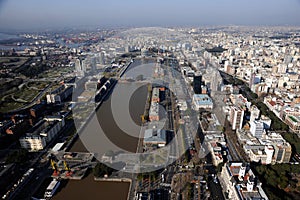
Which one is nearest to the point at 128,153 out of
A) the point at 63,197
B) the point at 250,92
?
the point at 63,197

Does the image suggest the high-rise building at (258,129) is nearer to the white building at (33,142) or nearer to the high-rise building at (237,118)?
the high-rise building at (237,118)

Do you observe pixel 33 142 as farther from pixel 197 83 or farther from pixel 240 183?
pixel 197 83

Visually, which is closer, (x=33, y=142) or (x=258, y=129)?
(x=33, y=142)

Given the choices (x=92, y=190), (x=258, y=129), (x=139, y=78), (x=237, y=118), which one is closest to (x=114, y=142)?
(x=92, y=190)

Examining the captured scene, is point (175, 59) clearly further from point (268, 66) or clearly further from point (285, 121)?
point (285, 121)

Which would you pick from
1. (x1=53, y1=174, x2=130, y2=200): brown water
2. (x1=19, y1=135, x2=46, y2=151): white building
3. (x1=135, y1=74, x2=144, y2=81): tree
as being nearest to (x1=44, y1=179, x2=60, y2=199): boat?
(x1=53, y1=174, x2=130, y2=200): brown water
